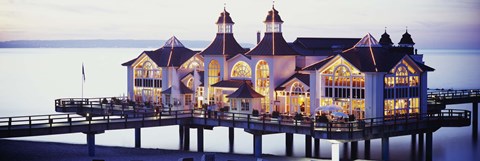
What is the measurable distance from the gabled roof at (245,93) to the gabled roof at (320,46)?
5430 millimetres

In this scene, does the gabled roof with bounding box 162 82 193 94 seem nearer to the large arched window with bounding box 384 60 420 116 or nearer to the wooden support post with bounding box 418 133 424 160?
the wooden support post with bounding box 418 133 424 160

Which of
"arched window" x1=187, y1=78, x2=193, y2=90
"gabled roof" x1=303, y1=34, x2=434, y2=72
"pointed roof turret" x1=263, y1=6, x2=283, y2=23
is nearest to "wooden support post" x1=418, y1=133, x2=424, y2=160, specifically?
"gabled roof" x1=303, y1=34, x2=434, y2=72

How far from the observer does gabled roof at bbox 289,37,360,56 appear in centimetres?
6631

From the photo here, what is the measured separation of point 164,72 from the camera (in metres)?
70.2

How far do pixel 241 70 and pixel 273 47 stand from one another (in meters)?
3.50

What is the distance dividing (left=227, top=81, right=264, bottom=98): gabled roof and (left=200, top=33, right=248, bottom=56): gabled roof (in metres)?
A: 4.70

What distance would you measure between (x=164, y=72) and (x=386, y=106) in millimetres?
21258

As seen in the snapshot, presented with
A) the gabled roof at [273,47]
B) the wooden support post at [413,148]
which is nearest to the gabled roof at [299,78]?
the gabled roof at [273,47]

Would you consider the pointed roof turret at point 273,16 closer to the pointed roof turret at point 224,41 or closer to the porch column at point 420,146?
the pointed roof turret at point 224,41

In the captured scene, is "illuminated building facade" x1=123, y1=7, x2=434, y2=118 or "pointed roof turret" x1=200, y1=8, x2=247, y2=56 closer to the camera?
"illuminated building facade" x1=123, y1=7, x2=434, y2=118

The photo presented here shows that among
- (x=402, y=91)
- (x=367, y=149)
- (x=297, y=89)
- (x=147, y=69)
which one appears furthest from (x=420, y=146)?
(x=147, y=69)

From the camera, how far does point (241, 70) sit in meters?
64.8

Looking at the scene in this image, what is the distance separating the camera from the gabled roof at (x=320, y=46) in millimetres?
66312

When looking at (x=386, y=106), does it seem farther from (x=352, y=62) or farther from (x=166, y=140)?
(x=166, y=140)
